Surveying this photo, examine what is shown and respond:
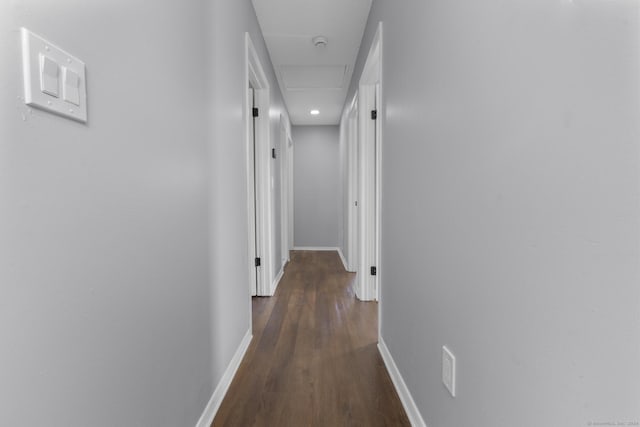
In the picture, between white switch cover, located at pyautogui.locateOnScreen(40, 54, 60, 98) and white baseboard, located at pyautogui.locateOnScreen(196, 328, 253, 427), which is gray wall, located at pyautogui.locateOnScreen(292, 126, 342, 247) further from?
white switch cover, located at pyautogui.locateOnScreen(40, 54, 60, 98)

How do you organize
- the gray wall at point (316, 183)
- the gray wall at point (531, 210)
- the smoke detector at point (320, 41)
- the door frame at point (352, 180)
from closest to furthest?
the gray wall at point (531, 210), the smoke detector at point (320, 41), the door frame at point (352, 180), the gray wall at point (316, 183)

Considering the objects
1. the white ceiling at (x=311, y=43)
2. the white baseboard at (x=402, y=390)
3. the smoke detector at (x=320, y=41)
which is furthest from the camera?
the smoke detector at (x=320, y=41)

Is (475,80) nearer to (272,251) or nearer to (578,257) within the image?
(578,257)

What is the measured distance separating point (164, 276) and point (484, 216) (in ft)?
3.12

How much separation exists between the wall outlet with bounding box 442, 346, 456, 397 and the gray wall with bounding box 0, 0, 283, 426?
895 mm

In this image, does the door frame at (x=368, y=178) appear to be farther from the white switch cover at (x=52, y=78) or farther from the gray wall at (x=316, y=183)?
the gray wall at (x=316, y=183)

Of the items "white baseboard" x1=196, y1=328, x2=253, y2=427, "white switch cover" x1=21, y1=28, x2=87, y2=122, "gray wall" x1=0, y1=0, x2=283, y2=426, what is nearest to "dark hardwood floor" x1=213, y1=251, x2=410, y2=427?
"white baseboard" x1=196, y1=328, x2=253, y2=427

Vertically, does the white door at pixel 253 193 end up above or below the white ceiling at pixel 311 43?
below

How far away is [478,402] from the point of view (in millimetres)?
900

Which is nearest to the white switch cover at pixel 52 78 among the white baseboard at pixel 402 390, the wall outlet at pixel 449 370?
the wall outlet at pixel 449 370

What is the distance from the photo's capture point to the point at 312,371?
1.86 metres

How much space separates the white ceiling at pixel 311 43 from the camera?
2.45m

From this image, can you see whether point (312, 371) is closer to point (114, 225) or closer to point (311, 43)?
point (114, 225)

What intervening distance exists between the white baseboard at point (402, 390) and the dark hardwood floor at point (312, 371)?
1.2 inches
